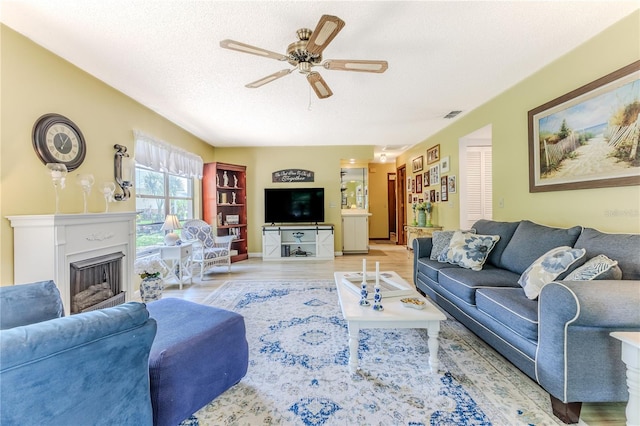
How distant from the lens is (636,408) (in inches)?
44.9

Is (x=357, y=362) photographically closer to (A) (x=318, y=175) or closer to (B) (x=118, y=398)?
(B) (x=118, y=398)


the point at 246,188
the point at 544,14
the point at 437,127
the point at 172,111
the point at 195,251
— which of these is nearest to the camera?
the point at 544,14

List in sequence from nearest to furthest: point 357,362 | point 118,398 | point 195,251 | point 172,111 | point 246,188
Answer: point 118,398 → point 357,362 → point 172,111 → point 195,251 → point 246,188

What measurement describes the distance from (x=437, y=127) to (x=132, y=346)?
509 cm

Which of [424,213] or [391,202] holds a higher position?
[391,202]

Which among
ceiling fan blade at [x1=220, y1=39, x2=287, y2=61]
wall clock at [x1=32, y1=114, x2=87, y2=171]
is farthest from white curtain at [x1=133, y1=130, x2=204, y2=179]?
ceiling fan blade at [x1=220, y1=39, x2=287, y2=61]

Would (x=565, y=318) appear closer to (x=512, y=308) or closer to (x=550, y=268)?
(x=512, y=308)

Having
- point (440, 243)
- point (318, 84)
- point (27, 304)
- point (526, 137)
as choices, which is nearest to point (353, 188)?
point (440, 243)

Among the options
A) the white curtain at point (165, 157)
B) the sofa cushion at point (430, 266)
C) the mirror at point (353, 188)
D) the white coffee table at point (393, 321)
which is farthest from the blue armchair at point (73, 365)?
the mirror at point (353, 188)

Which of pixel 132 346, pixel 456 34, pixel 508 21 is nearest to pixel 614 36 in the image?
pixel 508 21

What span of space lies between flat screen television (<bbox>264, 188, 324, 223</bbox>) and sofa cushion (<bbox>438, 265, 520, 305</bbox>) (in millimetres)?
3579

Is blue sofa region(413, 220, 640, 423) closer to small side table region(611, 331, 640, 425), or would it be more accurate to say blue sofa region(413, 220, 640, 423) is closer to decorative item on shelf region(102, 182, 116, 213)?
small side table region(611, 331, 640, 425)

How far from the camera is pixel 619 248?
1715mm

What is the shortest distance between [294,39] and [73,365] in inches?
94.7
